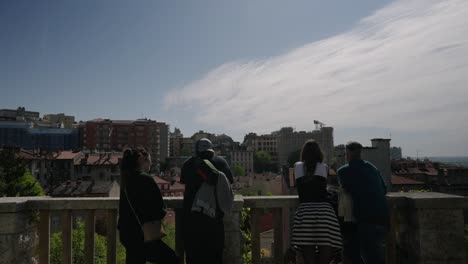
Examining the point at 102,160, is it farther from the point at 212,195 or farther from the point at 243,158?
the point at 212,195

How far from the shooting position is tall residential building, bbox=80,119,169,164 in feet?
398

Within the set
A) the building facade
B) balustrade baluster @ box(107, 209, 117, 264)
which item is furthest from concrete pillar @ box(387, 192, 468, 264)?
the building facade

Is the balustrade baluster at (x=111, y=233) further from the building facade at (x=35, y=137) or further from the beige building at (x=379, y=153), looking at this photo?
the building facade at (x=35, y=137)

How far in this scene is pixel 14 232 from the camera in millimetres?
4434

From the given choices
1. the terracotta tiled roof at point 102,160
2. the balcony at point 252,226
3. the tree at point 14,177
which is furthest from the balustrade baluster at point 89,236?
the terracotta tiled roof at point 102,160

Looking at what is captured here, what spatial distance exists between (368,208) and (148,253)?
2.69m

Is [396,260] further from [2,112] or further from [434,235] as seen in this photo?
[2,112]

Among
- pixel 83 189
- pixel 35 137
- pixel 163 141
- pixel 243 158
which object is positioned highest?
pixel 35 137

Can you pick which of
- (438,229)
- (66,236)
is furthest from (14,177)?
(438,229)

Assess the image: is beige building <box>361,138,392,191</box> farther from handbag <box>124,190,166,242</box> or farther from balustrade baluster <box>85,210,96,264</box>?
handbag <box>124,190,166,242</box>

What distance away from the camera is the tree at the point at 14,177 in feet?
127

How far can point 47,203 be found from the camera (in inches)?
184

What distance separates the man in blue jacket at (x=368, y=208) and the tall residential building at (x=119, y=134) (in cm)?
11871

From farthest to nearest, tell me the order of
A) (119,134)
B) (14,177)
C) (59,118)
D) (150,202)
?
(59,118) → (119,134) → (14,177) → (150,202)
